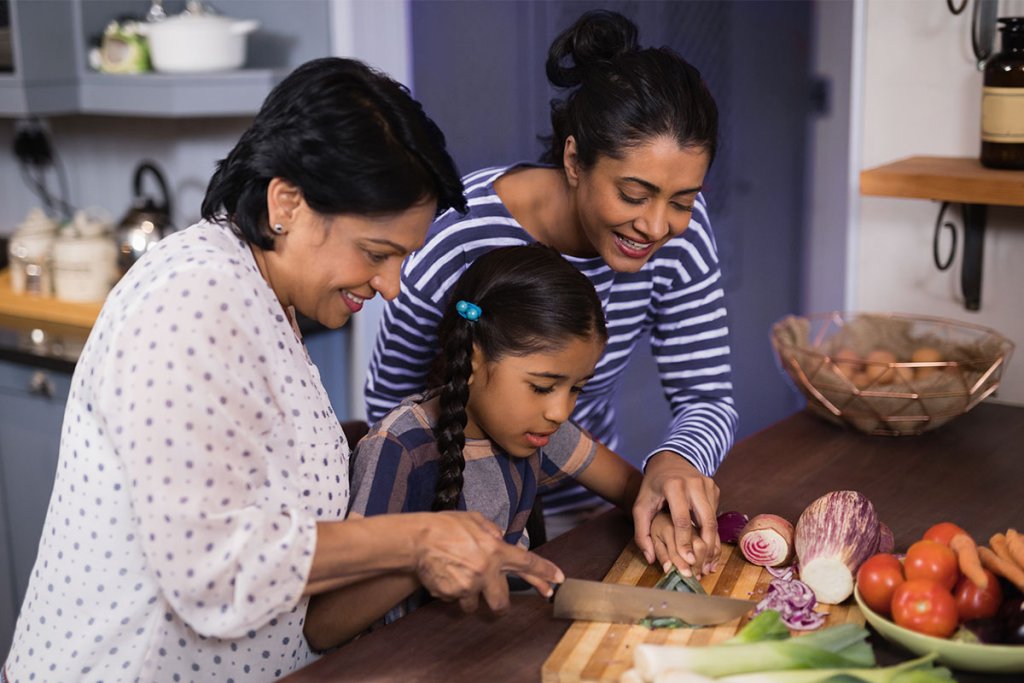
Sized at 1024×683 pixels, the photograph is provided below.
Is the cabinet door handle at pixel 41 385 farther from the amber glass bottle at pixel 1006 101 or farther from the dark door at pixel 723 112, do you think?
the amber glass bottle at pixel 1006 101

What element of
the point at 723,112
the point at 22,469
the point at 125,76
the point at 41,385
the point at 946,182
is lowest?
the point at 22,469

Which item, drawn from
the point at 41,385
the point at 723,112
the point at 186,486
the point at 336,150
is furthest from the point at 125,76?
the point at 186,486

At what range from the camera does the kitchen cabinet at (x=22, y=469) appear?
2.60 metres

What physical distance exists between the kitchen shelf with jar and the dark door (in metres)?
0.75

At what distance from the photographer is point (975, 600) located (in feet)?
3.99

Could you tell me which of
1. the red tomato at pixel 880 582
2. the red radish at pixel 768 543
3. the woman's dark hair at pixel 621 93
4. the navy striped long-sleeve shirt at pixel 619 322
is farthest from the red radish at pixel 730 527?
the woman's dark hair at pixel 621 93

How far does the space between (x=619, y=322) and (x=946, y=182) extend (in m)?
0.69

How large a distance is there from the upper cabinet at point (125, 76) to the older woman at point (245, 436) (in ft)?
5.15

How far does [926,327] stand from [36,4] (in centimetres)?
213

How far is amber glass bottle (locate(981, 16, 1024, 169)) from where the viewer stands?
192 centimetres

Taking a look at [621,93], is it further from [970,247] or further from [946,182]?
[970,247]

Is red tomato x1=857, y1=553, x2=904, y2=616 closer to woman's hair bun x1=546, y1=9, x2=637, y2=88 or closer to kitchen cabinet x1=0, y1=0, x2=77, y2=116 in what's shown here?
woman's hair bun x1=546, y1=9, x2=637, y2=88

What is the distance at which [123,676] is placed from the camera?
1167mm

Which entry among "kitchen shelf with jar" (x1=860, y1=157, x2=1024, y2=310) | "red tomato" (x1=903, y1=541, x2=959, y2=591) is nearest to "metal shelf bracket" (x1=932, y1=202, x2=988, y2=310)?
"kitchen shelf with jar" (x1=860, y1=157, x2=1024, y2=310)
